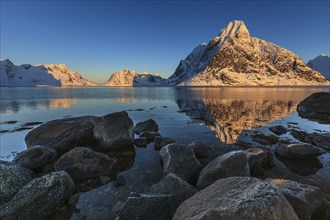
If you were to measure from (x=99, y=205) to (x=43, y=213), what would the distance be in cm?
191

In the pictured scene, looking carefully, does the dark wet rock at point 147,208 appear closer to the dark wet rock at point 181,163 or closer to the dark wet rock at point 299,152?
the dark wet rock at point 181,163

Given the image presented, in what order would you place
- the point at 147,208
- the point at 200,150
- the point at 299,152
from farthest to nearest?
the point at 200,150 < the point at 299,152 < the point at 147,208

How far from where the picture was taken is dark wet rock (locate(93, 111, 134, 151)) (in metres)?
13.7

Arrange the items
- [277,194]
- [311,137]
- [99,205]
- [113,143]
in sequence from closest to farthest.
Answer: [277,194] → [99,205] → [113,143] → [311,137]

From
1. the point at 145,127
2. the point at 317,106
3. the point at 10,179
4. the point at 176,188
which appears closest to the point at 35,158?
the point at 10,179

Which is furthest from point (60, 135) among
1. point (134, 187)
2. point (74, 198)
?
point (134, 187)

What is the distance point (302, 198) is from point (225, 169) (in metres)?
2.70

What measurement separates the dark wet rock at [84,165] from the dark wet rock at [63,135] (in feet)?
12.6

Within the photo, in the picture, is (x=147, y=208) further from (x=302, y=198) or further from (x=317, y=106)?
(x=317, y=106)

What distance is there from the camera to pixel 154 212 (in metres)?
5.80

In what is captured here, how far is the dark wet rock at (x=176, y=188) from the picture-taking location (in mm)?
6726

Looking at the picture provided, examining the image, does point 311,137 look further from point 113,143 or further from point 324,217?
point 113,143

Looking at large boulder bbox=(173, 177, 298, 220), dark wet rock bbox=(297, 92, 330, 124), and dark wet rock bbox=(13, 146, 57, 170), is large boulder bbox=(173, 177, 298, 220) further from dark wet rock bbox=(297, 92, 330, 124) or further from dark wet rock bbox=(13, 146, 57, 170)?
dark wet rock bbox=(297, 92, 330, 124)

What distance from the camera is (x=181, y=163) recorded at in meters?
9.38
